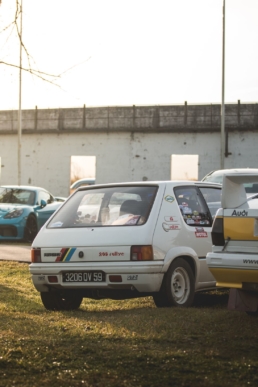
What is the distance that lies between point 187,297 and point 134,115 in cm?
3590

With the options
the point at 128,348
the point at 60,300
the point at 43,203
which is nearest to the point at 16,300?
the point at 60,300

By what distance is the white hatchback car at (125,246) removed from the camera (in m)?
8.37

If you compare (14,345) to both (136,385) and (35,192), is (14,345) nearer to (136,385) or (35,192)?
(136,385)

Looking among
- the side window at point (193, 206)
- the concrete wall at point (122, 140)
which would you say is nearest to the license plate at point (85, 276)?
the side window at point (193, 206)

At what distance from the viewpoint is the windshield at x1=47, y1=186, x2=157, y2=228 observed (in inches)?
344

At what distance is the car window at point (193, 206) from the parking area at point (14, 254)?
6.47m

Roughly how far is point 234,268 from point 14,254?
10601 mm

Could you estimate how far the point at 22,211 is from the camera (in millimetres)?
21234

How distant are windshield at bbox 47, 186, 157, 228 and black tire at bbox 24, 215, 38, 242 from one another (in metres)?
11.8

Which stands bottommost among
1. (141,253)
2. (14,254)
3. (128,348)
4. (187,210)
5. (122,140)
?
(14,254)

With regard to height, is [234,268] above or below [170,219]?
below

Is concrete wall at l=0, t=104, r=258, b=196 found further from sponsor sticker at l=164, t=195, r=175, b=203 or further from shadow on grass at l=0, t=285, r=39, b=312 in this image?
sponsor sticker at l=164, t=195, r=175, b=203

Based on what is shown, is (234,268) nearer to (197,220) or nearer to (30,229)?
(197,220)

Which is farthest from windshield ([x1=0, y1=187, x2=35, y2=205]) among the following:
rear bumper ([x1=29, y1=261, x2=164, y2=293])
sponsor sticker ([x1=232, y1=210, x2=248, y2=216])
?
sponsor sticker ([x1=232, y1=210, x2=248, y2=216])
